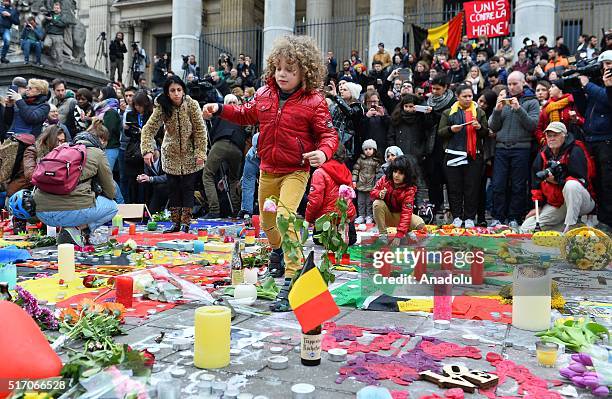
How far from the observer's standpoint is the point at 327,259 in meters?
3.04

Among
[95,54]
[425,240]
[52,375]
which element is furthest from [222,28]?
[52,375]

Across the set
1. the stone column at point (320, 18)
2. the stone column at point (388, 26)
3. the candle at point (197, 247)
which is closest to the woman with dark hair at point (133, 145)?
the candle at point (197, 247)

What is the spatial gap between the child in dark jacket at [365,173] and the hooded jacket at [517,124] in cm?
188

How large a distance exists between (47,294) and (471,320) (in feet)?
9.63

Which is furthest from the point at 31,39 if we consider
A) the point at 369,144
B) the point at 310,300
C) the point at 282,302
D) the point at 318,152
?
the point at 310,300

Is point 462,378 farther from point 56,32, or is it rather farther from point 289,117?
point 56,32

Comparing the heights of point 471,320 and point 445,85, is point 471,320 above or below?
below

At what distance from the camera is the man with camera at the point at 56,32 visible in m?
16.6

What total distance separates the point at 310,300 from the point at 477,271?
2.42 metres

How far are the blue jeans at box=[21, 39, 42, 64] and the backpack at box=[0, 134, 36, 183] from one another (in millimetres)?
8506

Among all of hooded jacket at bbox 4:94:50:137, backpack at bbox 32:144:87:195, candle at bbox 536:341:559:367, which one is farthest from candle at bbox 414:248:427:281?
hooded jacket at bbox 4:94:50:137

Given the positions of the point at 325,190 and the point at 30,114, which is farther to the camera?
the point at 30,114

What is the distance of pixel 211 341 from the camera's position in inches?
109

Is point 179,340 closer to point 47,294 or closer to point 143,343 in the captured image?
point 143,343
